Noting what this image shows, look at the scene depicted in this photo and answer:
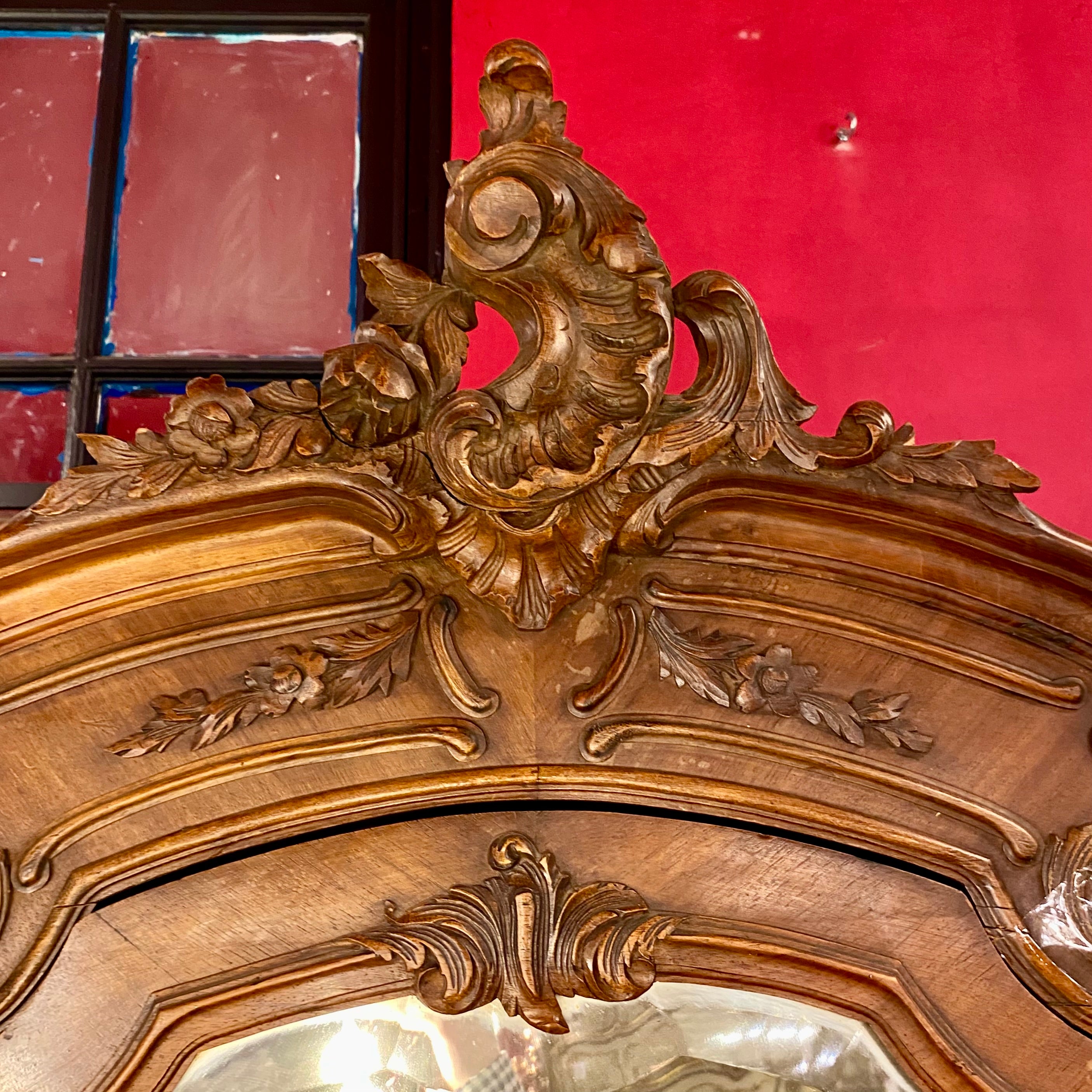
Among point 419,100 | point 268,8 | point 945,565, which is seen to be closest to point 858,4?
point 419,100

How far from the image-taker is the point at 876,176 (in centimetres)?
145

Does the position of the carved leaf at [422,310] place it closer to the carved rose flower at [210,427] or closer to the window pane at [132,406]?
the carved rose flower at [210,427]

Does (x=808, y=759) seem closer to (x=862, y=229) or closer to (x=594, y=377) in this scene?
(x=594, y=377)

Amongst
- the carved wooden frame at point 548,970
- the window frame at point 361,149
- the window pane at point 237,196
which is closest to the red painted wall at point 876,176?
the window frame at point 361,149

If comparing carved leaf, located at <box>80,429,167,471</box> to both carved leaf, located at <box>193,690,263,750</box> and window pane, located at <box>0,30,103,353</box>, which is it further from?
window pane, located at <box>0,30,103,353</box>

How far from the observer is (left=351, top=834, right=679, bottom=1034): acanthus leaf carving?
0.90 m

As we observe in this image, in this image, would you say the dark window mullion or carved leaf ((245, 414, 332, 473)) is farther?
the dark window mullion

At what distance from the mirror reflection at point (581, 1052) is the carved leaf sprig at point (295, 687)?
0.24 metres

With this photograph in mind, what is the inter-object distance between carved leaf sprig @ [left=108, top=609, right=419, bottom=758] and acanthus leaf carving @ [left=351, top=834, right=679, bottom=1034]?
177 mm

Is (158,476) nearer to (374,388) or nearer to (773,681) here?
(374,388)

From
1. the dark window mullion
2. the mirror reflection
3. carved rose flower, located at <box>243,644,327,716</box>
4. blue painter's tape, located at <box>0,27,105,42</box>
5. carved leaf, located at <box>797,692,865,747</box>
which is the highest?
blue painter's tape, located at <box>0,27,105,42</box>

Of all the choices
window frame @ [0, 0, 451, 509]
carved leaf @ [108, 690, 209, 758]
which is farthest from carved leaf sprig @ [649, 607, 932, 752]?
window frame @ [0, 0, 451, 509]

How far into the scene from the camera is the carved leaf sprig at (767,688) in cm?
96

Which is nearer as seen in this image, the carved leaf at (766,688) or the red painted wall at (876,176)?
the carved leaf at (766,688)
